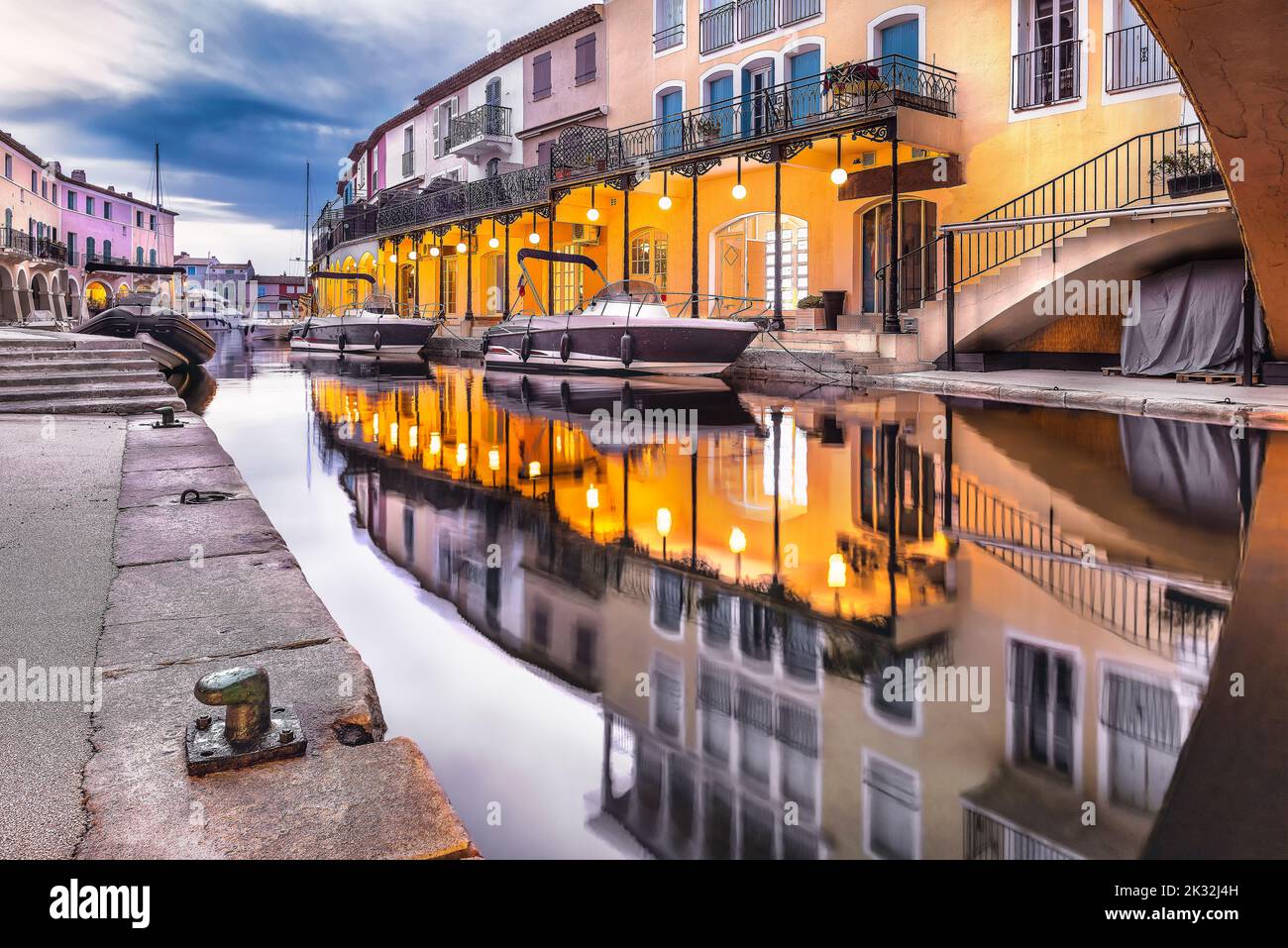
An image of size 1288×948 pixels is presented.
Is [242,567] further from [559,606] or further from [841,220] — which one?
[841,220]

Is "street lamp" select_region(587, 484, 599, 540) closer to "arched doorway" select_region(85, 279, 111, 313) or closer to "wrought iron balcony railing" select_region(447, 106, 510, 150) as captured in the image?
"wrought iron balcony railing" select_region(447, 106, 510, 150)

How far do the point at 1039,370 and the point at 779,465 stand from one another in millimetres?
13224

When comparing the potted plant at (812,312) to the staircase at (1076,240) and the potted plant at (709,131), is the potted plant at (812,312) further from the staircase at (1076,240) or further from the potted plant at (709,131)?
the potted plant at (709,131)

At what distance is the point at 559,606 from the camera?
4383 millimetres

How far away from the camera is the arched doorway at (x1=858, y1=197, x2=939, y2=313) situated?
72.4 ft

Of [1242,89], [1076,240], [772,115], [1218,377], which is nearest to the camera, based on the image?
[1242,89]

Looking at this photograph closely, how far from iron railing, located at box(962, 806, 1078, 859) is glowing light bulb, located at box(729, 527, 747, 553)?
3034 millimetres

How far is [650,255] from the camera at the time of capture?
97.9 ft

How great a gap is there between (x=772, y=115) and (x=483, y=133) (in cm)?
1695

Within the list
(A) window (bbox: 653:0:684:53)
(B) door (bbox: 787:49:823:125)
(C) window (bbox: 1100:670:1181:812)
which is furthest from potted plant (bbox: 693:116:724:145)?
(C) window (bbox: 1100:670:1181:812)

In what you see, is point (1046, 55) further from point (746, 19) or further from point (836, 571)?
point (836, 571)

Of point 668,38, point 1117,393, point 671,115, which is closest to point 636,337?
point 1117,393

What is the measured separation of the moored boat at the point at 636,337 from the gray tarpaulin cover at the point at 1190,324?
7.01m
